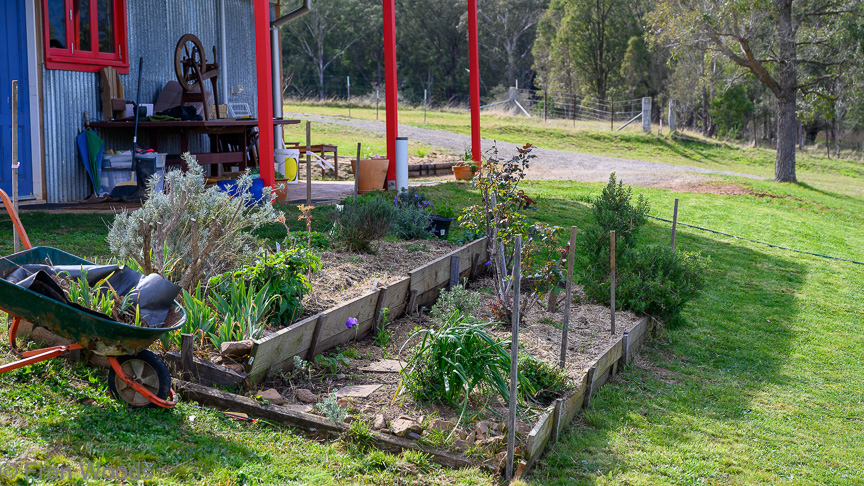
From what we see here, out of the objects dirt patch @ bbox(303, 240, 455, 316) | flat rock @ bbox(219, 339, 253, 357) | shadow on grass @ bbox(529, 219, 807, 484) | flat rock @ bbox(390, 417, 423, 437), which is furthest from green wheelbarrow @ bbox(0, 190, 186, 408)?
shadow on grass @ bbox(529, 219, 807, 484)

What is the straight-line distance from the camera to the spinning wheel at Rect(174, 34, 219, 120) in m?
8.57

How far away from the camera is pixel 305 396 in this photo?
12.0 feet

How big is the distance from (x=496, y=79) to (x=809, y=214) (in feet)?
105

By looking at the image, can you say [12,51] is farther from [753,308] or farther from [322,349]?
[753,308]

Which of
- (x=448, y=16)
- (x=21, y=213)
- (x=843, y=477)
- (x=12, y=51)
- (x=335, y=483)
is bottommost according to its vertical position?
(x=843, y=477)

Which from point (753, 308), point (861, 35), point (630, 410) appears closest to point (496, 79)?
point (861, 35)

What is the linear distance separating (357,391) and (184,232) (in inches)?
64.6

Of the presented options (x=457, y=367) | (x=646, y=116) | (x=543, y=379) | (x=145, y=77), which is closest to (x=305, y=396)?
(x=457, y=367)

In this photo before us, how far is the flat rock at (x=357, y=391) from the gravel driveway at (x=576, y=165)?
12051 mm

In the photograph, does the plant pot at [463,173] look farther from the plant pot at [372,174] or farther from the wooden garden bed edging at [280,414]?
the wooden garden bed edging at [280,414]

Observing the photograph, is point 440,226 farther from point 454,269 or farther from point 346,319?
point 346,319

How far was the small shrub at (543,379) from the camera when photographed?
3.93 meters

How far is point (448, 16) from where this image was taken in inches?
1655

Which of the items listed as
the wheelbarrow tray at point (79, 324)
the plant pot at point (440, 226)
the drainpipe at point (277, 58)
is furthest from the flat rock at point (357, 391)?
the drainpipe at point (277, 58)
